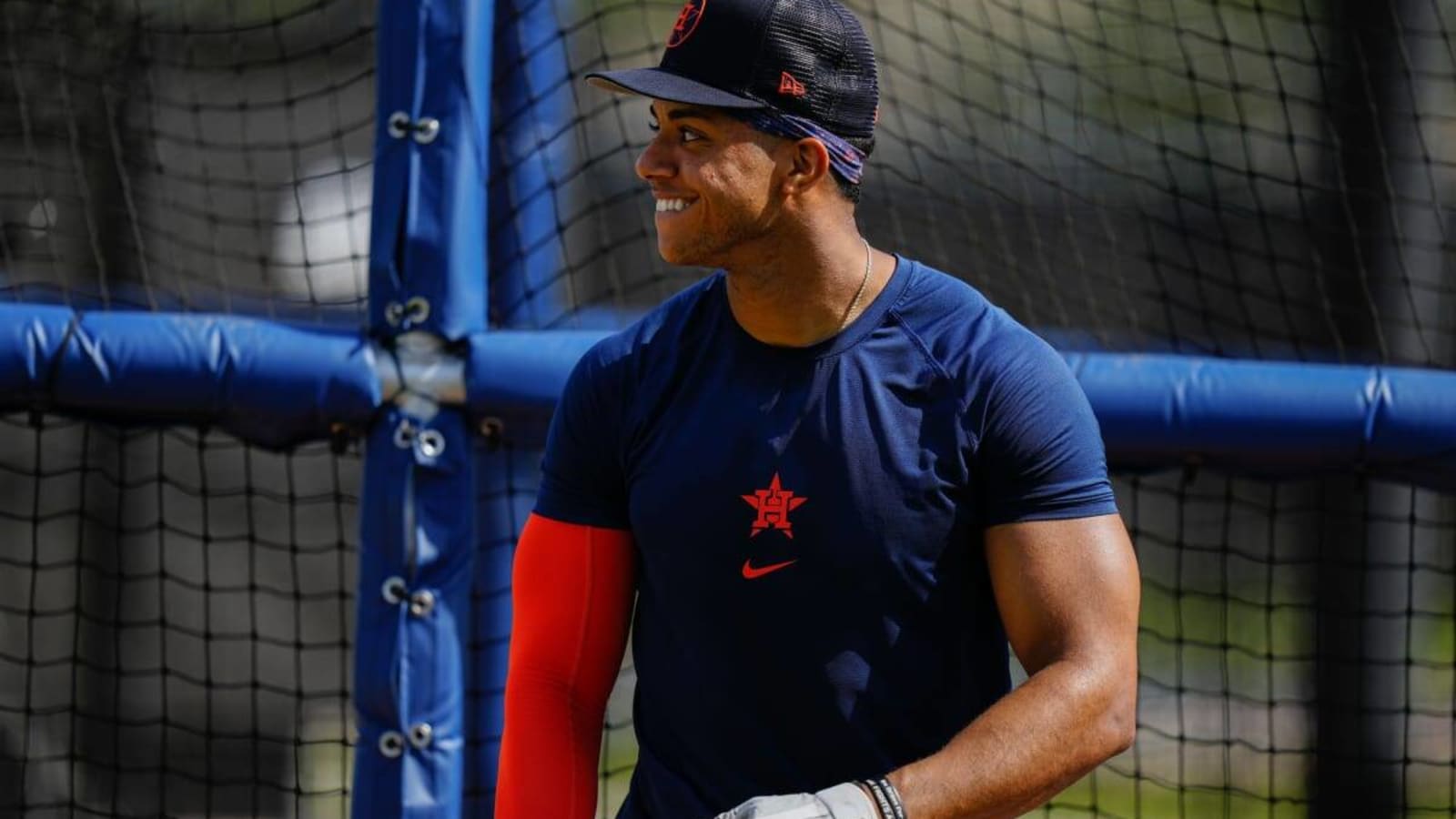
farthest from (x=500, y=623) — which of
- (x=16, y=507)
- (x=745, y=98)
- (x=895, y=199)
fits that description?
(x=895, y=199)

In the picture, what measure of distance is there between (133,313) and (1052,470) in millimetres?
2123

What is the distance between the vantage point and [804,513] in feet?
7.80

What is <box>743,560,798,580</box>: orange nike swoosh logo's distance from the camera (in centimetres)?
238

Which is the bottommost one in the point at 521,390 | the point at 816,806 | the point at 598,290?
the point at 816,806

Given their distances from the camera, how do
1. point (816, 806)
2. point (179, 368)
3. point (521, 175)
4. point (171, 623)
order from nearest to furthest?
point (816, 806)
point (179, 368)
point (521, 175)
point (171, 623)

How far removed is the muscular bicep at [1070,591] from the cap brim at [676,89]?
71 centimetres

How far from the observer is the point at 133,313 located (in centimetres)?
358

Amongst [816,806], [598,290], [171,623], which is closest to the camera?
[816,806]

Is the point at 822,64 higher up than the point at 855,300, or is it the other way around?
the point at 822,64

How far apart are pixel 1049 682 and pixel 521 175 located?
84.3 inches

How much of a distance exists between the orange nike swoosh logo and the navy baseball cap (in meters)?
0.65

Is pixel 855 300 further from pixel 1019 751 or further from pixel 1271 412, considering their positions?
pixel 1271 412

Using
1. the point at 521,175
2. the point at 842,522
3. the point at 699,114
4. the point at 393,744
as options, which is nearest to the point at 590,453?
the point at 842,522

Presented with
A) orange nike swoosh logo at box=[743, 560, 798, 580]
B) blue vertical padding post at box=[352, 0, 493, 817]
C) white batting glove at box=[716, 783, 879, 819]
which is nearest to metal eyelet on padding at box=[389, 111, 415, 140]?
blue vertical padding post at box=[352, 0, 493, 817]
